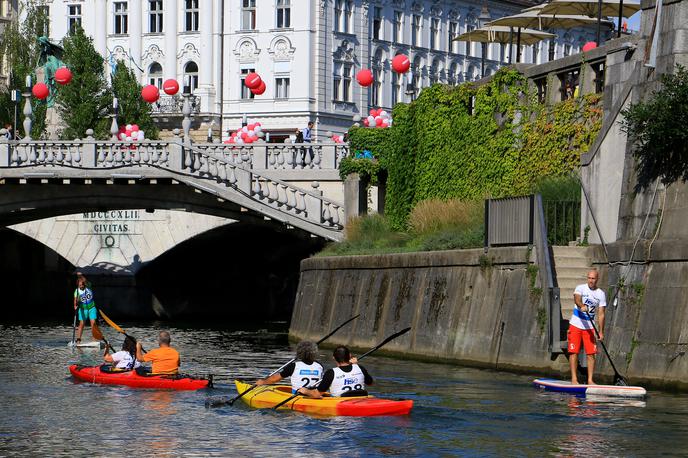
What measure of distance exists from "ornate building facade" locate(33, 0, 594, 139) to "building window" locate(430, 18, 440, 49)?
0.06m

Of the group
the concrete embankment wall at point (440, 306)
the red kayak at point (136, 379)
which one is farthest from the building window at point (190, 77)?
the red kayak at point (136, 379)

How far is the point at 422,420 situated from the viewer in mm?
28219

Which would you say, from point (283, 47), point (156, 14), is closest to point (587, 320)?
point (283, 47)

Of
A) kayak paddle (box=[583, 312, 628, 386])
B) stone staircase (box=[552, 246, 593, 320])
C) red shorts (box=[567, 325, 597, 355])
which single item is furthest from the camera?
stone staircase (box=[552, 246, 593, 320])

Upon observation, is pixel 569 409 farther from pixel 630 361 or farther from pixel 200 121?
pixel 200 121

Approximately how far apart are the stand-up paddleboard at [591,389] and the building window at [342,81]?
7810 centimetres

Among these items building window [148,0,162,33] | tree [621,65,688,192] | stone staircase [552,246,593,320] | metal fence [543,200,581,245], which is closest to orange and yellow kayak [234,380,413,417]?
tree [621,65,688,192]

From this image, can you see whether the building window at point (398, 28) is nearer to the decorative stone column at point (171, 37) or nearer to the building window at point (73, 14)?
the decorative stone column at point (171, 37)

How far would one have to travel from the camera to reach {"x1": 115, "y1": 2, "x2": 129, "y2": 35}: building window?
11450 cm

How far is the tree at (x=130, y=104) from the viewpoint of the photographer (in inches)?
3888

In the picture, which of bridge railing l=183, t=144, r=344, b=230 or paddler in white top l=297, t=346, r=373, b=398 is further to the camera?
bridge railing l=183, t=144, r=344, b=230

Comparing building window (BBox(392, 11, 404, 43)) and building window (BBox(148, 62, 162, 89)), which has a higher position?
building window (BBox(392, 11, 404, 43))

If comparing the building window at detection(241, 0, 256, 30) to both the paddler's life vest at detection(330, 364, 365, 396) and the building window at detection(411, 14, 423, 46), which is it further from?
the paddler's life vest at detection(330, 364, 365, 396)

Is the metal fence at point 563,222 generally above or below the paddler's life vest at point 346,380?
above
